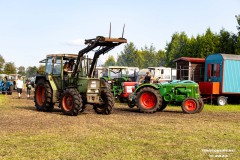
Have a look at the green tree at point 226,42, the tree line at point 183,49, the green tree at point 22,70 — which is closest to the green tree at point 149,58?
the tree line at point 183,49

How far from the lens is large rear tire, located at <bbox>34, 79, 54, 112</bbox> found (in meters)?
14.2

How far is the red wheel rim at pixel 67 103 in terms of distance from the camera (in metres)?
13.2

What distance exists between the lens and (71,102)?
43.4 ft

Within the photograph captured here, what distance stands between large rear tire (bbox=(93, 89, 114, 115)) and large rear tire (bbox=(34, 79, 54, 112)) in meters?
1.88

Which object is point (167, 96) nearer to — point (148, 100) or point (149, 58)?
point (148, 100)

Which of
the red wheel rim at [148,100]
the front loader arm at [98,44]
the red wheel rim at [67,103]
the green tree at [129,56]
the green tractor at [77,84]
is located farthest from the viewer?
the green tree at [129,56]

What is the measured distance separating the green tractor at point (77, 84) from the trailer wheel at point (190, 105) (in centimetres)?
322

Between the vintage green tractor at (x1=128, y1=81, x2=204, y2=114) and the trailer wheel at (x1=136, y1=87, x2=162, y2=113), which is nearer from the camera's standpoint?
the trailer wheel at (x1=136, y1=87, x2=162, y2=113)

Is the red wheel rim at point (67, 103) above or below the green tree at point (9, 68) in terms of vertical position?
below

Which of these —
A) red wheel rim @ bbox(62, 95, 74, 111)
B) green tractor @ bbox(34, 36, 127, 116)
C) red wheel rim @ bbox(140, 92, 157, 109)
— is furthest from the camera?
red wheel rim @ bbox(140, 92, 157, 109)

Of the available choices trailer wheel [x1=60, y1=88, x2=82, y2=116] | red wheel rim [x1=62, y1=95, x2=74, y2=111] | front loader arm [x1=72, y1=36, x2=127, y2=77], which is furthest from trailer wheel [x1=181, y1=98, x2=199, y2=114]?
red wheel rim [x1=62, y1=95, x2=74, y2=111]

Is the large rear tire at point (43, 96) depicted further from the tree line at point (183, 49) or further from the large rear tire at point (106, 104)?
the tree line at point (183, 49)

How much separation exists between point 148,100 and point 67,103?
11.9ft

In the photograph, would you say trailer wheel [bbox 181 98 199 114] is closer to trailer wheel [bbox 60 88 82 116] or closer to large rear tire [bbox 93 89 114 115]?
large rear tire [bbox 93 89 114 115]
